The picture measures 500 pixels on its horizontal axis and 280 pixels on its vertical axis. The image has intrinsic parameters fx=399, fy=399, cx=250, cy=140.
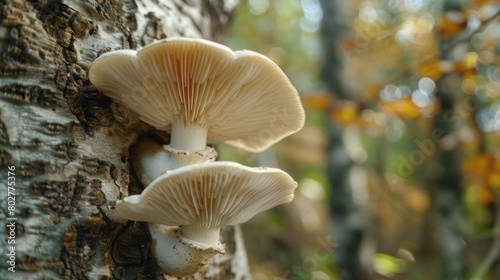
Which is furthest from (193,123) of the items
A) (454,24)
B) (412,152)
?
(412,152)

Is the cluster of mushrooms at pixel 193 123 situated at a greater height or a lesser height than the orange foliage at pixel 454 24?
lesser

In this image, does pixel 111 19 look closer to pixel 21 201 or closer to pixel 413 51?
pixel 21 201

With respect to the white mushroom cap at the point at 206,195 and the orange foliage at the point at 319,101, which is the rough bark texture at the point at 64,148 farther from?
the orange foliage at the point at 319,101

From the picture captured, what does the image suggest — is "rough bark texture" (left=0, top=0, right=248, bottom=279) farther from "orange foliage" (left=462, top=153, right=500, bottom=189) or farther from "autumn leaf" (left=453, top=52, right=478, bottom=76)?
"orange foliage" (left=462, top=153, right=500, bottom=189)

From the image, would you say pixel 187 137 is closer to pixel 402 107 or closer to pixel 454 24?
pixel 454 24

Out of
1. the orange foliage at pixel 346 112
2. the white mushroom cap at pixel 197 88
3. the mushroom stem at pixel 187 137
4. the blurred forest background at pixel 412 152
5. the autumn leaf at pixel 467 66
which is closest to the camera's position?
the white mushroom cap at pixel 197 88

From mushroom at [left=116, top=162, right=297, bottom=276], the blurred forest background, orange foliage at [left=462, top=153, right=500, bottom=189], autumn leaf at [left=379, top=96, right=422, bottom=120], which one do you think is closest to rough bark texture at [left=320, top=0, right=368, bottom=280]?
the blurred forest background

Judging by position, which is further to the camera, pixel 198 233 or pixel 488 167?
pixel 488 167

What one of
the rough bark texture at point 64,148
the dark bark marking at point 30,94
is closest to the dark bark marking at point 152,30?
the rough bark texture at point 64,148
